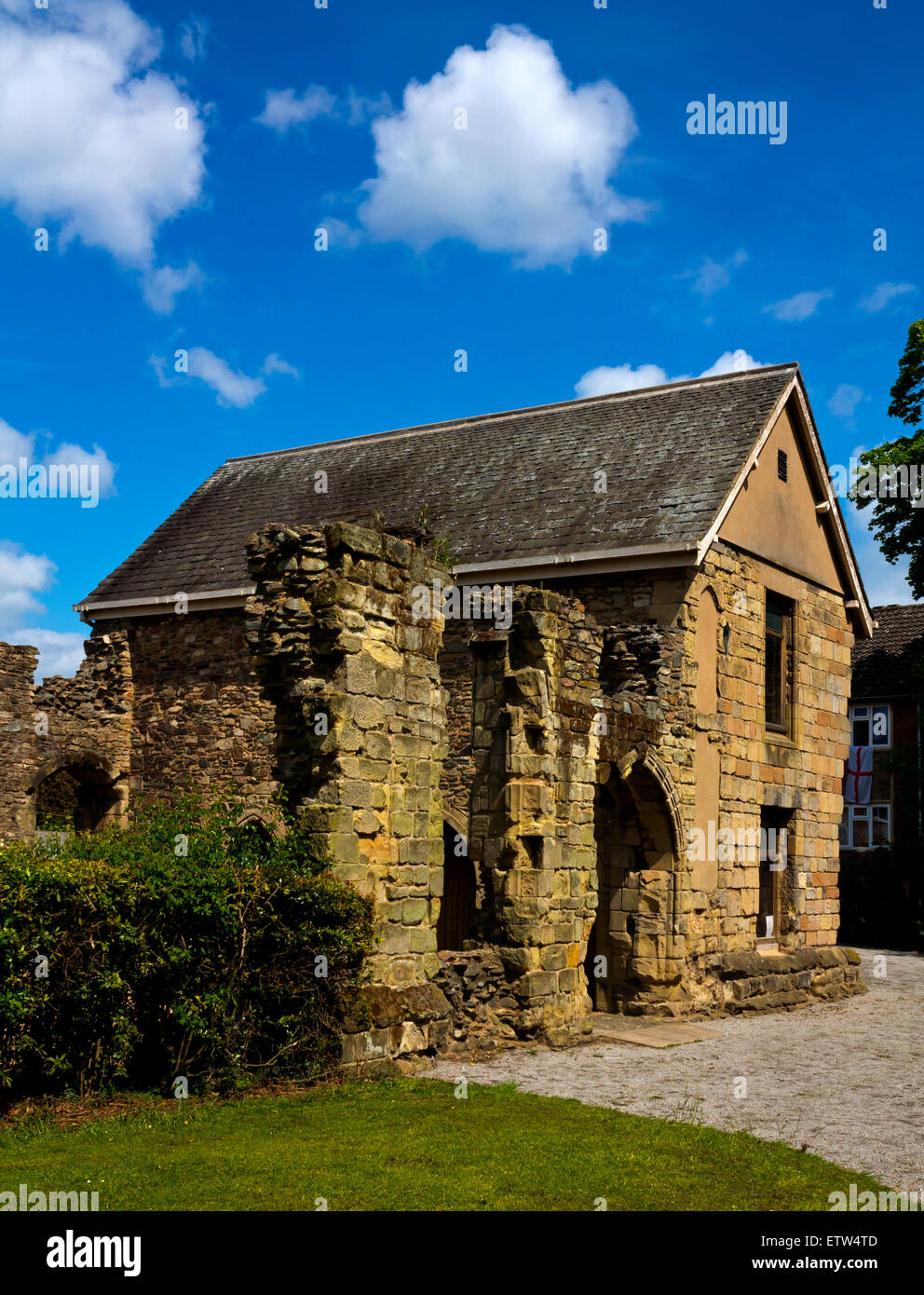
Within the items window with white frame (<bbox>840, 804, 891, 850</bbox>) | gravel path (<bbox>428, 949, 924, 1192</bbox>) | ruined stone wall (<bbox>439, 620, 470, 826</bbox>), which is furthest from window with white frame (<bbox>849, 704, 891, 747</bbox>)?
gravel path (<bbox>428, 949, 924, 1192</bbox>)

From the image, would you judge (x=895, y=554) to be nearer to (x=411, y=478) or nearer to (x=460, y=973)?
(x=411, y=478)

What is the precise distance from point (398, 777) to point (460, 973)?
2.19 metres

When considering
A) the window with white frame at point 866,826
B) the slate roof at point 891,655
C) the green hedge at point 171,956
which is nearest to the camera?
the green hedge at point 171,956

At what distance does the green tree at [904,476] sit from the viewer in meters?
25.0

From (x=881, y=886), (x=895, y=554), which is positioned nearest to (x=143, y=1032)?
(x=895, y=554)

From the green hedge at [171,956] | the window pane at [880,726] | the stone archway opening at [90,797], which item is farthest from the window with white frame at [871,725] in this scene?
the green hedge at [171,956]

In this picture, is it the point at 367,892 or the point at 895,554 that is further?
the point at 895,554

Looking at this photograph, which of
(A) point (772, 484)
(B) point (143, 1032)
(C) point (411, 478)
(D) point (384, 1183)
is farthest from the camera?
(C) point (411, 478)

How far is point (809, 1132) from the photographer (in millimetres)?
8617

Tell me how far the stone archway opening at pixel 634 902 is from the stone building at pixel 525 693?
0.12ft

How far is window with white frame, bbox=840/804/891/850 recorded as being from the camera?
113 ft

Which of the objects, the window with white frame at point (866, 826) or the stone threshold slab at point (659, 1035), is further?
the window with white frame at point (866, 826)

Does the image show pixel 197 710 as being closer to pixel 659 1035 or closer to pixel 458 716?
pixel 458 716

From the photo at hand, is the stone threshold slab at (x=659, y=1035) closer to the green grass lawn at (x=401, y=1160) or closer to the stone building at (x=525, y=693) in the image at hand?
the stone building at (x=525, y=693)
